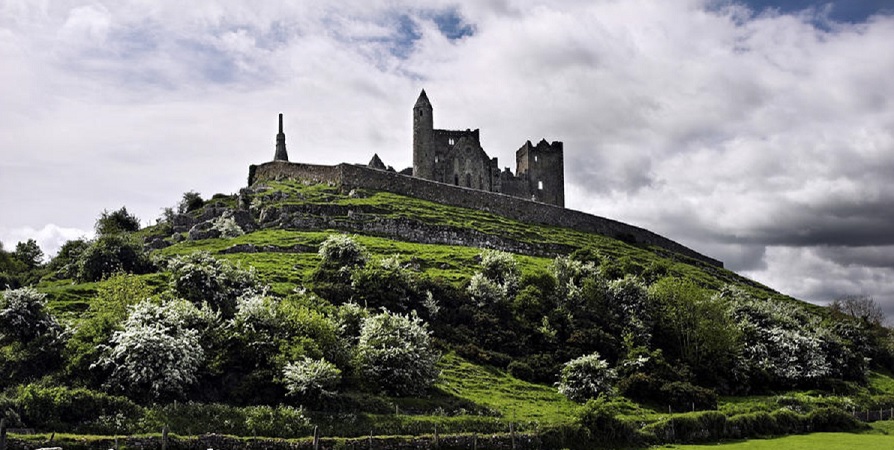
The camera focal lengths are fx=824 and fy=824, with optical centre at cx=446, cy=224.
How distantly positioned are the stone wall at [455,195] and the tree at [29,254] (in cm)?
2860

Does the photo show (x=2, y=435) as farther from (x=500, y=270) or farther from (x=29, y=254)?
(x=29, y=254)

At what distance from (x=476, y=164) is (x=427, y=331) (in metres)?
65.1

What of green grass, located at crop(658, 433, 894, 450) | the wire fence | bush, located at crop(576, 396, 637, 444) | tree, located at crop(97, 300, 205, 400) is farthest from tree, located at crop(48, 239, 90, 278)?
the wire fence

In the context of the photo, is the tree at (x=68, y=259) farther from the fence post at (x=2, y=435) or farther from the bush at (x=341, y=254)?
the fence post at (x=2, y=435)

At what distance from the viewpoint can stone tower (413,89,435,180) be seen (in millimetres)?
118812

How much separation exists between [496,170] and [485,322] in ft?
215

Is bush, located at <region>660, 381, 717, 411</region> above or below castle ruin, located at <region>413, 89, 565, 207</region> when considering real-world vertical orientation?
below

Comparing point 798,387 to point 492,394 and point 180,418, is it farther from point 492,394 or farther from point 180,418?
point 180,418

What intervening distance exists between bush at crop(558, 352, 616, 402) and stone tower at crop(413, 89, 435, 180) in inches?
2581

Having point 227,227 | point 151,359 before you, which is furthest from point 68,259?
point 151,359

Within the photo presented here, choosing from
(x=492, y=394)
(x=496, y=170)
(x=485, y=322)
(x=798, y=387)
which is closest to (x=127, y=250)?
(x=485, y=322)

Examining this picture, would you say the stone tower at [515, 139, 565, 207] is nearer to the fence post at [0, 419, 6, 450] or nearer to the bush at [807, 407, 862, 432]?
the bush at [807, 407, 862, 432]

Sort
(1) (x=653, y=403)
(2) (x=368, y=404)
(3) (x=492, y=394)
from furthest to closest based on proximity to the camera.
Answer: (1) (x=653, y=403)
(3) (x=492, y=394)
(2) (x=368, y=404)

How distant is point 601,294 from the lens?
233 ft
